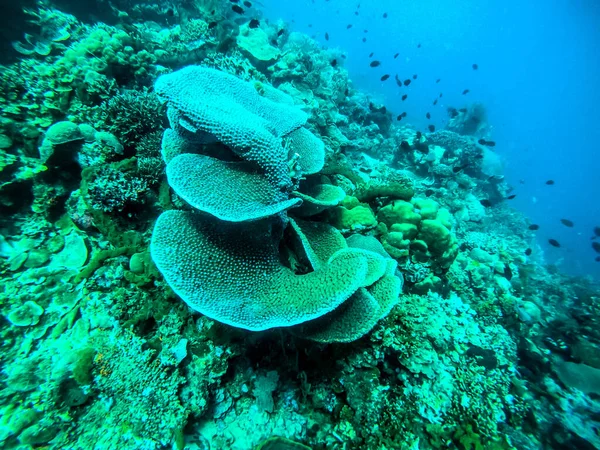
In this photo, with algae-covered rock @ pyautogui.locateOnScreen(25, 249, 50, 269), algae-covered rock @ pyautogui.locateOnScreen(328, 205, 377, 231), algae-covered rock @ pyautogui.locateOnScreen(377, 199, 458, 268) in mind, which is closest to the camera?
algae-covered rock @ pyautogui.locateOnScreen(25, 249, 50, 269)

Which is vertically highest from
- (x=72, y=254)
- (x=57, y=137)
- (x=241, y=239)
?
(x=241, y=239)

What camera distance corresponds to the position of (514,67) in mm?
136625

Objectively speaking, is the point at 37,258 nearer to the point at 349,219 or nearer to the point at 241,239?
the point at 241,239

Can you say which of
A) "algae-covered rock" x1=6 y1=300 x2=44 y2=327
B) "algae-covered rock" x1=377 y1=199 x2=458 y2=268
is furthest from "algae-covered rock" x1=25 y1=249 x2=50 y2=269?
"algae-covered rock" x1=377 y1=199 x2=458 y2=268

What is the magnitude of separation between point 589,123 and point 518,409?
17808cm

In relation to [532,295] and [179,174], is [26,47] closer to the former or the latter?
[179,174]

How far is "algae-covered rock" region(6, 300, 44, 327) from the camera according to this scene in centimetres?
280

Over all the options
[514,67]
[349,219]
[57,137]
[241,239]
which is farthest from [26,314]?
[514,67]

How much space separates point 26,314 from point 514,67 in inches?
7576

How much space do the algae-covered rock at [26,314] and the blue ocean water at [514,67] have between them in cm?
5755

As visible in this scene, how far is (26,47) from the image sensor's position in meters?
6.50

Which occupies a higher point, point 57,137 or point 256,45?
point 256,45

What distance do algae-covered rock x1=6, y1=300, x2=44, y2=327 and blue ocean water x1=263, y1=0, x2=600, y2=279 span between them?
57554 millimetres

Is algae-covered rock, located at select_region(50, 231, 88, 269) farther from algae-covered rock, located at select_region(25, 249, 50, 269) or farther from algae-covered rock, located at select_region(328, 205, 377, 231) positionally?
algae-covered rock, located at select_region(328, 205, 377, 231)
